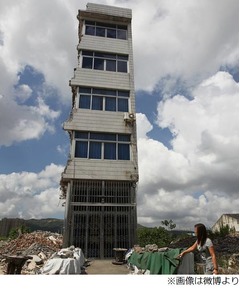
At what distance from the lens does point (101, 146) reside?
12602 mm

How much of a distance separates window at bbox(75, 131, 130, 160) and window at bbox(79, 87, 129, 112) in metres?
1.39

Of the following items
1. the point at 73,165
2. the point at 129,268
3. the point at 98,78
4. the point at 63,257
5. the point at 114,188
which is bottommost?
the point at 129,268

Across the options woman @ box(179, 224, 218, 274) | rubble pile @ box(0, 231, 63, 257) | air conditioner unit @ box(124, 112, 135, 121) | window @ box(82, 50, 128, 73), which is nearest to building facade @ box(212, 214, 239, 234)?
rubble pile @ box(0, 231, 63, 257)

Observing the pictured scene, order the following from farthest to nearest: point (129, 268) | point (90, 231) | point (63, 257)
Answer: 1. point (90, 231)
2. point (129, 268)
3. point (63, 257)

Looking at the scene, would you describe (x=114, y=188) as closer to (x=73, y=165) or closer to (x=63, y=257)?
(x=73, y=165)

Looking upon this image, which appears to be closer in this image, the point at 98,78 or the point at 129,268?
the point at 129,268

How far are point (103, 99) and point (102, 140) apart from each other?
2.14 m

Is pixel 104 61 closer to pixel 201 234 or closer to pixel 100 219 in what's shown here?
pixel 100 219

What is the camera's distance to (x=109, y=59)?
46.9 ft

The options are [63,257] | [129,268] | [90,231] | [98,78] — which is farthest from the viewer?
[98,78]

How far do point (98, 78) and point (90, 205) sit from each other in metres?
6.30

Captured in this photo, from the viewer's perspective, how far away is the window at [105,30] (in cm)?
1478

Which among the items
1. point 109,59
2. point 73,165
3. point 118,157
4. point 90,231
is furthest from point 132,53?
point 90,231

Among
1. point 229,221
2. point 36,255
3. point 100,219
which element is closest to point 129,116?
point 100,219
